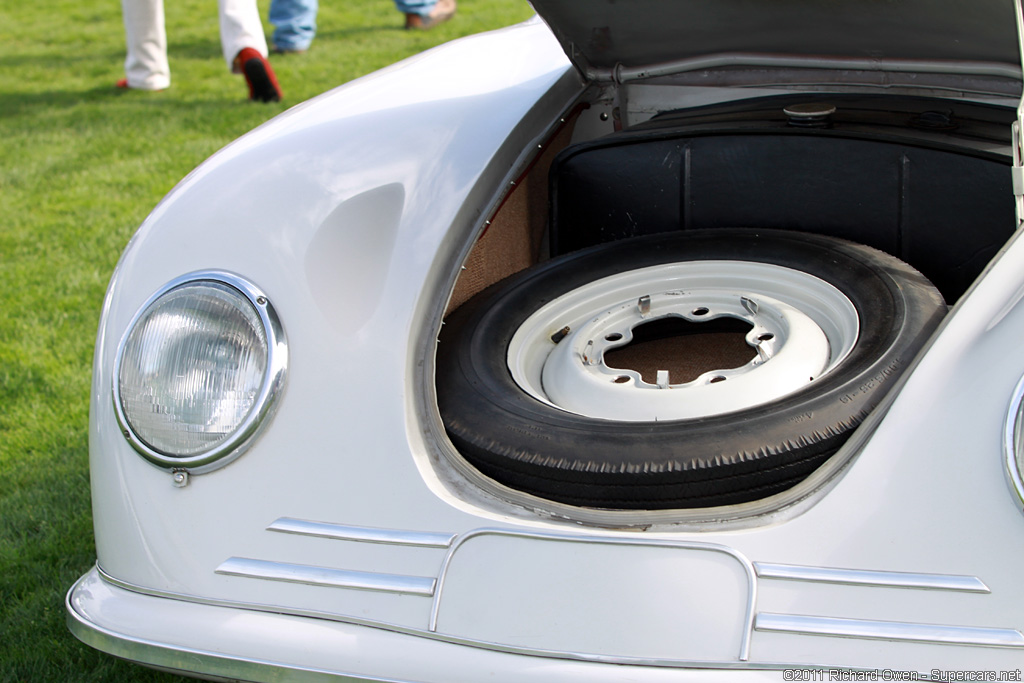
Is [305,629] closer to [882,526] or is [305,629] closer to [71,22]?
[882,526]

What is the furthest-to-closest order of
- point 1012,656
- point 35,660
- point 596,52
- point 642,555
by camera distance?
1. point 596,52
2. point 35,660
3. point 642,555
4. point 1012,656

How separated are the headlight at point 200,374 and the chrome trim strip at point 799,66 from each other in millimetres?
1041

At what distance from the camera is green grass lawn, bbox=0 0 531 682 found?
2.03 m

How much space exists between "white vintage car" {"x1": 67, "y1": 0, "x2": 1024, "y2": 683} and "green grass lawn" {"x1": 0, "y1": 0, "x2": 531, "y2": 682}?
2.11 ft

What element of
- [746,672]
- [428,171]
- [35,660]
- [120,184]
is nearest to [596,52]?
[428,171]

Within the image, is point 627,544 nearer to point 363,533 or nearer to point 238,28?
point 363,533

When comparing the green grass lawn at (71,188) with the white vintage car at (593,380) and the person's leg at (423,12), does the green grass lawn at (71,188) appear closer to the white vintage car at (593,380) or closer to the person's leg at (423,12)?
the person's leg at (423,12)

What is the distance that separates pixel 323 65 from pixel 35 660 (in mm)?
5661

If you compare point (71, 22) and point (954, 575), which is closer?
point (954, 575)

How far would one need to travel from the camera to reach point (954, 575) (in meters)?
0.98

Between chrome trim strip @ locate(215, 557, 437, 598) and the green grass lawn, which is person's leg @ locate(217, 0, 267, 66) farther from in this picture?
chrome trim strip @ locate(215, 557, 437, 598)

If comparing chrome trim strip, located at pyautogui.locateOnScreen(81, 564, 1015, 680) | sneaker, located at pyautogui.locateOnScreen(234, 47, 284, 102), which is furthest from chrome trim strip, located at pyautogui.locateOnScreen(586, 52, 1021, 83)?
sneaker, located at pyautogui.locateOnScreen(234, 47, 284, 102)

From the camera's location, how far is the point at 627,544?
1066 mm

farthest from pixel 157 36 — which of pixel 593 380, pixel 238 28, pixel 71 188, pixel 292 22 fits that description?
pixel 593 380
